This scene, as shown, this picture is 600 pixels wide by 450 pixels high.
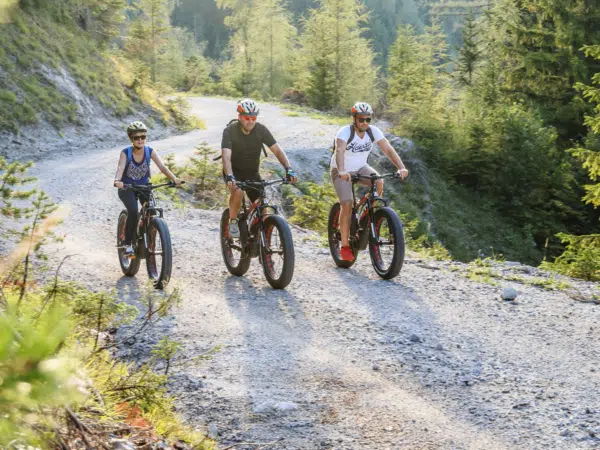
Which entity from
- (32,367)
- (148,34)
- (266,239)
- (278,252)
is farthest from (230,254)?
(148,34)

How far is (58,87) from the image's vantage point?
2328cm

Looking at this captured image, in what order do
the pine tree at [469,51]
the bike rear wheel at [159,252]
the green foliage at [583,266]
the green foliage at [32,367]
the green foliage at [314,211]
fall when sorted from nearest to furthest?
1. the green foliage at [32,367]
2. the bike rear wheel at [159,252]
3. the green foliage at [583,266]
4. the green foliage at [314,211]
5. the pine tree at [469,51]

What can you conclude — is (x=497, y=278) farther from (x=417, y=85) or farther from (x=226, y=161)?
(x=417, y=85)

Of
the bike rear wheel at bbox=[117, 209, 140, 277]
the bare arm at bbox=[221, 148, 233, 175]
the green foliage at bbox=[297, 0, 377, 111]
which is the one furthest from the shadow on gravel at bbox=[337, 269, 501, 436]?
the green foliage at bbox=[297, 0, 377, 111]

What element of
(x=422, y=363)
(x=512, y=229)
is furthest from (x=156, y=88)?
(x=422, y=363)

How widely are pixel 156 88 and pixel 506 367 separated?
28597mm

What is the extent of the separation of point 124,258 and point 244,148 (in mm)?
2384

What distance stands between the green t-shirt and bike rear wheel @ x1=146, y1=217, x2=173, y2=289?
4.54 feet

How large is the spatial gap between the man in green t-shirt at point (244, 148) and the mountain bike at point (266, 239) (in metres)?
0.16

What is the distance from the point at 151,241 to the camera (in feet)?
27.7

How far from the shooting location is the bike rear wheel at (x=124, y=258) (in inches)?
343

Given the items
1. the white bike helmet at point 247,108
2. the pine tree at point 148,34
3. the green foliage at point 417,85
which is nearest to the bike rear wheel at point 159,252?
the white bike helmet at point 247,108

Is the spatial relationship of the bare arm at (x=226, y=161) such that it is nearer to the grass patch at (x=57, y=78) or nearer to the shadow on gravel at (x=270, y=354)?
the shadow on gravel at (x=270, y=354)

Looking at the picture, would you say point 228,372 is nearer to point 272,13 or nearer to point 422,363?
point 422,363
